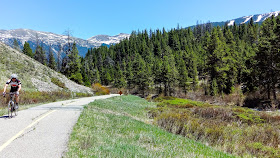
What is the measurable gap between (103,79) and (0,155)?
361 ft

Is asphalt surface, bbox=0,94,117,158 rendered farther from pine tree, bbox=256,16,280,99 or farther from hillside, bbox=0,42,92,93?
pine tree, bbox=256,16,280,99

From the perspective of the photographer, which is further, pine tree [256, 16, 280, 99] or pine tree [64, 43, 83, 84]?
pine tree [64, 43, 83, 84]

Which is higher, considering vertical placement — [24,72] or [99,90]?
[24,72]

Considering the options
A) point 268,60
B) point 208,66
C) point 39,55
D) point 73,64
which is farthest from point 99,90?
point 39,55

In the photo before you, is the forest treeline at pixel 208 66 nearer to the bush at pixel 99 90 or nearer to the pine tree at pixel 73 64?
the pine tree at pixel 73 64

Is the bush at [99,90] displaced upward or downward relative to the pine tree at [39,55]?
downward

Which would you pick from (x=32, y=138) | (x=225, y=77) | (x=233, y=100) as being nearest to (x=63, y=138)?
(x=32, y=138)

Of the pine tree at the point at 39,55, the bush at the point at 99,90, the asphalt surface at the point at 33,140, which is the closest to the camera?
the asphalt surface at the point at 33,140

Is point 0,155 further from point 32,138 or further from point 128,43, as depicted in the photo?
point 128,43

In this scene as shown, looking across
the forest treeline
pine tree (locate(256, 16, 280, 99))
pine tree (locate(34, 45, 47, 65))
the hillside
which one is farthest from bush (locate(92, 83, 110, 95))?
pine tree (locate(34, 45, 47, 65))

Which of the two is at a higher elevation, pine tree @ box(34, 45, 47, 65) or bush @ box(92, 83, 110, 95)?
pine tree @ box(34, 45, 47, 65)

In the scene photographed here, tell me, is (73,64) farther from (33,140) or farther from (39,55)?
(33,140)

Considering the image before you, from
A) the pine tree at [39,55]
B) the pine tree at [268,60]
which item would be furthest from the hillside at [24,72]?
the pine tree at [39,55]

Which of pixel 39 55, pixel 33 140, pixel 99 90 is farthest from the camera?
pixel 39 55
